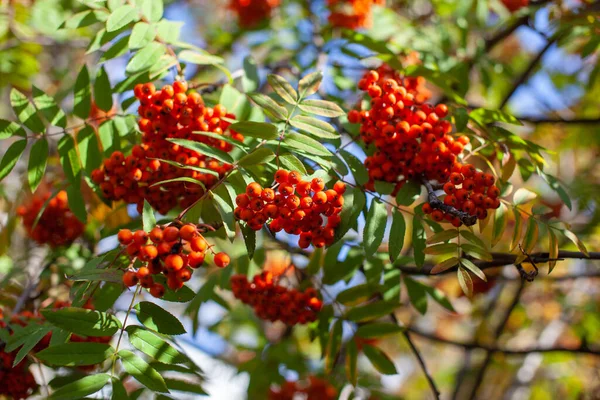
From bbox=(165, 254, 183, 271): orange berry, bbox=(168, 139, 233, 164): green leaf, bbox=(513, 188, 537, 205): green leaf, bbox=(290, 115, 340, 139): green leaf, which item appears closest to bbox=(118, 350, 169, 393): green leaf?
bbox=(165, 254, 183, 271): orange berry

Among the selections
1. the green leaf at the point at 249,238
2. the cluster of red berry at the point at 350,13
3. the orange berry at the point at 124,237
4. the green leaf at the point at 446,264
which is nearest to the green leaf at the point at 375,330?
the green leaf at the point at 446,264

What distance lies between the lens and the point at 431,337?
3898 mm

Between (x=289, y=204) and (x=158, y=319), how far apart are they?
2.35 feet

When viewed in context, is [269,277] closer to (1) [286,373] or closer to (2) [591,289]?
(1) [286,373]

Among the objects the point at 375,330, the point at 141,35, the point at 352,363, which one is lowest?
the point at 352,363

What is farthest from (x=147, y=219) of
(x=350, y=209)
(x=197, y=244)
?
(x=350, y=209)

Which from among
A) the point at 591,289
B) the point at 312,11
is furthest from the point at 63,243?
the point at 591,289

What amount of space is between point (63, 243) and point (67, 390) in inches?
76.3

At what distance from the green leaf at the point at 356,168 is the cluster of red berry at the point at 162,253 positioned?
3.13ft

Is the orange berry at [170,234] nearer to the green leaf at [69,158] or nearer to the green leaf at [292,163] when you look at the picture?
the green leaf at [292,163]

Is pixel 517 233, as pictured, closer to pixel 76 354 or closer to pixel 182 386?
pixel 182 386

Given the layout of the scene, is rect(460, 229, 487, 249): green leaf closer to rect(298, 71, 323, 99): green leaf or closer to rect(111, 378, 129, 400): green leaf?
rect(298, 71, 323, 99): green leaf

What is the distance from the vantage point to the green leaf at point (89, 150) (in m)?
2.87

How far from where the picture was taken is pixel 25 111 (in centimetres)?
280
